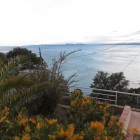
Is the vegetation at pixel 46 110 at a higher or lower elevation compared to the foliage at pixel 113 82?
higher

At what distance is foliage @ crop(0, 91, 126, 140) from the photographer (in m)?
2.50

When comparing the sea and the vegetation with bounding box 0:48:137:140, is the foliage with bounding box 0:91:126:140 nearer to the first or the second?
the vegetation with bounding box 0:48:137:140

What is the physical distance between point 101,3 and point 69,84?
536 centimetres

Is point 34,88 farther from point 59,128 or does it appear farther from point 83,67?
point 83,67

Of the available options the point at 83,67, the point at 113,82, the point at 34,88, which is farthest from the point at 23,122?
the point at 83,67

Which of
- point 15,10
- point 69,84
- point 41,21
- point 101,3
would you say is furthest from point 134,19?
point 69,84

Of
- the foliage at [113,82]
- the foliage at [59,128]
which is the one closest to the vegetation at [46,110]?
the foliage at [59,128]

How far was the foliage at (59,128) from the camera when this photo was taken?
250cm

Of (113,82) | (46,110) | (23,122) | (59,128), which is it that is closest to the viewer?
(59,128)

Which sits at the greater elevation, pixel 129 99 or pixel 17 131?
pixel 17 131

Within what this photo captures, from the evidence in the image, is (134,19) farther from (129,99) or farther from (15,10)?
(15,10)

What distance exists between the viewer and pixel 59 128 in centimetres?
259

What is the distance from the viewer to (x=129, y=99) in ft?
53.0

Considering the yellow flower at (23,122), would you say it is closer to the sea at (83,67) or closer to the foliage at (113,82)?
the sea at (83,67)
